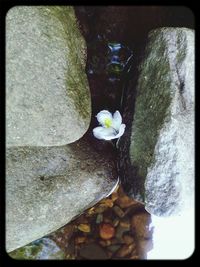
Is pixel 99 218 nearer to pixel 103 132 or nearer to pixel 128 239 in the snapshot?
→ pixel 128 239

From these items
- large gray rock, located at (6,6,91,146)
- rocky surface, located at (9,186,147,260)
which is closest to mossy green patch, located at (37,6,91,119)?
large gray rock, located at (6,6,91,146)

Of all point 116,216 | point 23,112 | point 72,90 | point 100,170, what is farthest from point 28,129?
point 116,216

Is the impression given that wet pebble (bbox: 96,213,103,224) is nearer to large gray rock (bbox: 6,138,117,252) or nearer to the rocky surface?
the rocky surface

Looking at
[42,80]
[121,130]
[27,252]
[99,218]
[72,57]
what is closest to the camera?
[42,80]

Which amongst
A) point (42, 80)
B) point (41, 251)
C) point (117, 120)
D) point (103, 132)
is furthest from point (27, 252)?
point (42, 80)

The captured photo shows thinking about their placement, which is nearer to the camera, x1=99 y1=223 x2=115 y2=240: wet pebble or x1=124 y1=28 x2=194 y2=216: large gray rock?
x1=124 y1=28 x2=194 y2=216: large gray rock

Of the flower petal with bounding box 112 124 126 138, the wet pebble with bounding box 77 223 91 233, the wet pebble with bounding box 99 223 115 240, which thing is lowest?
the wet pebble with bounding box 99 223 115 240
